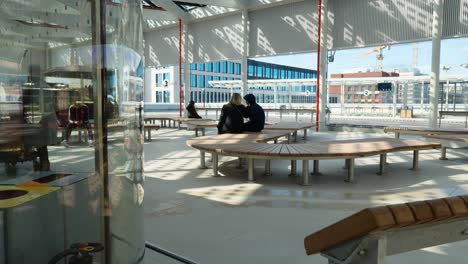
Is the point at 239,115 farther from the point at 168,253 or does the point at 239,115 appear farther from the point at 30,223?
the point at 30,223

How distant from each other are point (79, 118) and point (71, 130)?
0.10 m

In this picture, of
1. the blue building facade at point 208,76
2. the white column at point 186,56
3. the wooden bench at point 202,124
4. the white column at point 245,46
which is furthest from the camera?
the blue building facade at point 208,76

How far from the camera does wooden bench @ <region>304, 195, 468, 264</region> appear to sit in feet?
4.37

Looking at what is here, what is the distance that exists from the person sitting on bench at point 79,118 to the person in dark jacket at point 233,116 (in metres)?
5.38

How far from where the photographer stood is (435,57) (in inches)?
443

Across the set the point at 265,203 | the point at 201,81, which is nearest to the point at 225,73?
the point at 201,81

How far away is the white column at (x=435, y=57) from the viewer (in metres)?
11.0

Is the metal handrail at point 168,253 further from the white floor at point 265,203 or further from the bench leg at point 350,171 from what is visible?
the bench leg at point 350,171

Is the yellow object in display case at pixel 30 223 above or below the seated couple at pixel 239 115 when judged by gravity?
below

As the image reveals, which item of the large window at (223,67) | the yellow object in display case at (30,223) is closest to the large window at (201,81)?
the large window at (223,67)

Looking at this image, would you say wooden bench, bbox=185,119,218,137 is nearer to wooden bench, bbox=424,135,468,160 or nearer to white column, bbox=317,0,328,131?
white column, bbox=317,0,328,131

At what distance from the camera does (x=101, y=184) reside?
2031 millimetres

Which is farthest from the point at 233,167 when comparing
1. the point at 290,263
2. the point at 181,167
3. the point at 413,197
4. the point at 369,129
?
the point at 369,129

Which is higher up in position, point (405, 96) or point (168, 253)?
point (405, 96)
